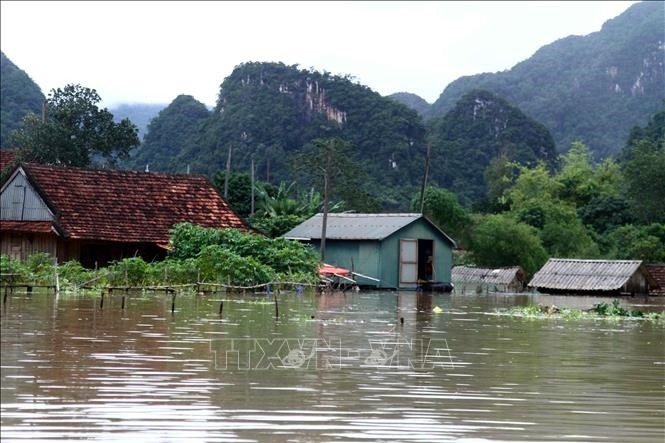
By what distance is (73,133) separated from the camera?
5019 centimetres

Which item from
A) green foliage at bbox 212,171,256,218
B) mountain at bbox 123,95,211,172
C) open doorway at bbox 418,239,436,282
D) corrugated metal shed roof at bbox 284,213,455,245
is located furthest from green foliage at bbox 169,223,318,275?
mountain at bbox 123,95,211,172

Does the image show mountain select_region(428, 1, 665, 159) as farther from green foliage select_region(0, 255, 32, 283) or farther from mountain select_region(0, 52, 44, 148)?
green foliage select_region(0, 255, 32, 283)

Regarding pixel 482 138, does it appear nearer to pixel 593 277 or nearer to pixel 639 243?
pixel 639 243

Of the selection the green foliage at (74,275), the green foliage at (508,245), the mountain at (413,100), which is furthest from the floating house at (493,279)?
the mountain at (413,100)

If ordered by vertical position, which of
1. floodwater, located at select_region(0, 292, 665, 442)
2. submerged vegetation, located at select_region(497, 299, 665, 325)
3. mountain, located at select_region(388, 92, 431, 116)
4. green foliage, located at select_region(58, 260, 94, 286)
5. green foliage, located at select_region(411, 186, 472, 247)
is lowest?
floodwater, located at select_region(0, 292, 665, 442)

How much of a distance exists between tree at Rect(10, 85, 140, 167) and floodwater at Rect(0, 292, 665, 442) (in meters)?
28.4

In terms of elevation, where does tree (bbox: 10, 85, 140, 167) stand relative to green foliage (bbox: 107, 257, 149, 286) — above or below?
above

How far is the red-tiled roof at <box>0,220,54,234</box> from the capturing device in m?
35.9

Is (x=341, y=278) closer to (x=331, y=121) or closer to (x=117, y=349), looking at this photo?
(x=117, y=349)

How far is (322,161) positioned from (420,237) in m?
19.5

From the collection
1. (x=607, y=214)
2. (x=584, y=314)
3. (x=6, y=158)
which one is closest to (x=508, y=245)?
(x=607, y=214)

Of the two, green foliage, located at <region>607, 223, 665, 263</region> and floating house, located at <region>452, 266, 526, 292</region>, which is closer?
floating house, located at <region>452, 266, 526, 292</region>

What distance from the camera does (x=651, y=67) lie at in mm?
124250

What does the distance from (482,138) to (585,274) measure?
161 ft
